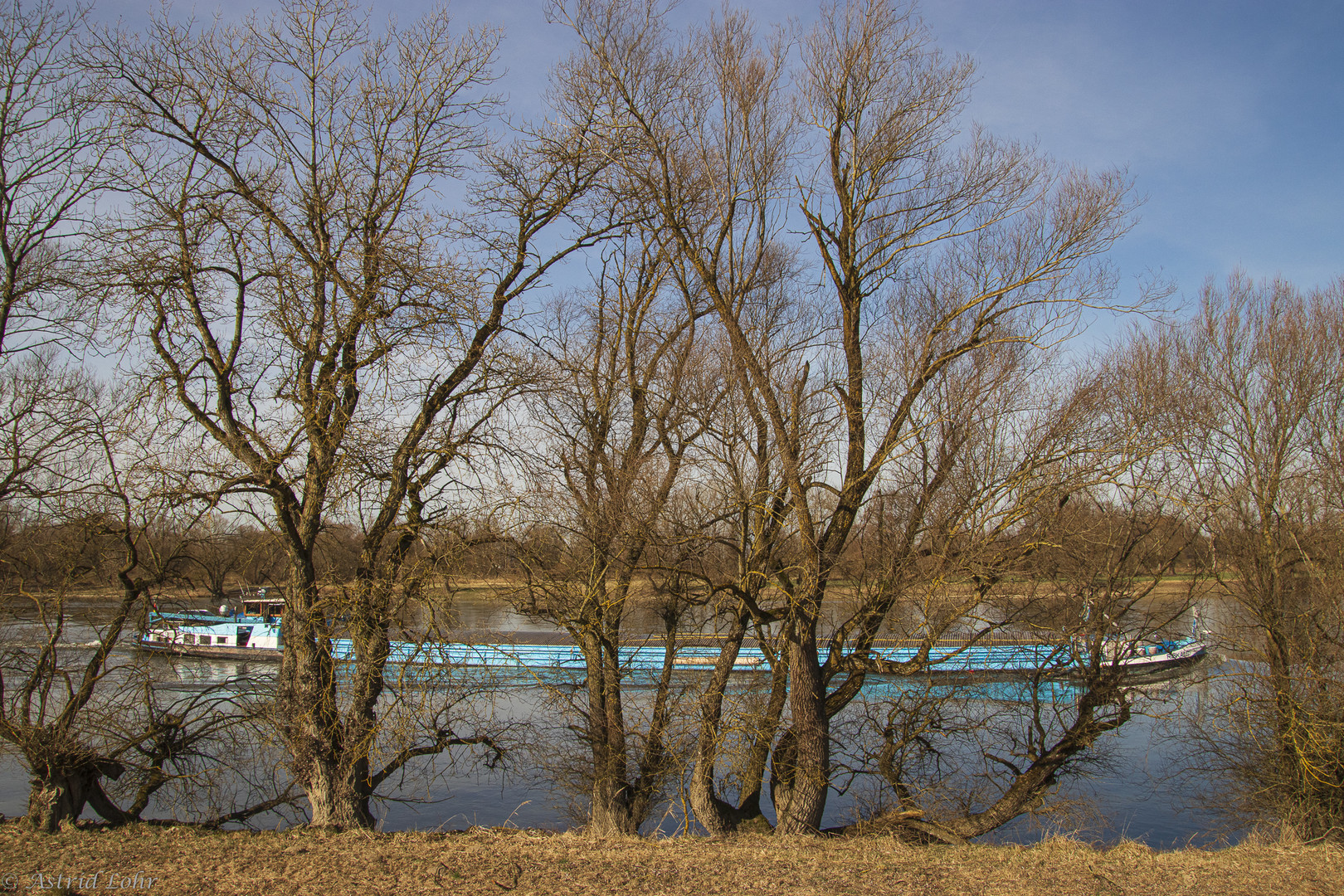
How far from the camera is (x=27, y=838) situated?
5.84m

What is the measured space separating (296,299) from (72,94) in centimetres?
292

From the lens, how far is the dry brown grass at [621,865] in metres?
5.00

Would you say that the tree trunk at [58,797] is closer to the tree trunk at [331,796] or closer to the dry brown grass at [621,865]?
the dry brown grass at [621,865]

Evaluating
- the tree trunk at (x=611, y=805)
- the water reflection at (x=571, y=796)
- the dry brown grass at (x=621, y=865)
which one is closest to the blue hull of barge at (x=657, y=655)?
the water reflection at (x=571, y=796)

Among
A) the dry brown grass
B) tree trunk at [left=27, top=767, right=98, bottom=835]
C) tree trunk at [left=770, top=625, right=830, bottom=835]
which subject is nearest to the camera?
the dry brown grass

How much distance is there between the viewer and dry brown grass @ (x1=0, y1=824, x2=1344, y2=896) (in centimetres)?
500

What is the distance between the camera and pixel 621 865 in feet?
17.7

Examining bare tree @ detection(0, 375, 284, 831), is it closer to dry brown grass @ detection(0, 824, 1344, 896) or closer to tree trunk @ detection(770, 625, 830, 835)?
dry brown grass @ detection(0, 824, 1344, 896)

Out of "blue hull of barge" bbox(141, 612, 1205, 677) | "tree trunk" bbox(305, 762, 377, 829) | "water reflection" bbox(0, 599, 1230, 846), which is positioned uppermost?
"blue hull of barge" bbox(141, 612, 1205, 677)

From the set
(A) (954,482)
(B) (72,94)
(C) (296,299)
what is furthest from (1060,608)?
(B) (72,94)

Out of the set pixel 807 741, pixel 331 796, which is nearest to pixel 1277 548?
pixel 807 741

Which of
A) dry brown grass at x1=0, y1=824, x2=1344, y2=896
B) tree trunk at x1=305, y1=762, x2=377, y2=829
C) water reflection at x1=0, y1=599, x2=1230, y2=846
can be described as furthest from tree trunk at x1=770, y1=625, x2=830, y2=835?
tree trunk at x1=305, y1=762, x2=377, y2=829

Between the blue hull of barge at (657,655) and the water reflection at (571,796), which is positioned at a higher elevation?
the blue hull of barge at (657,655)

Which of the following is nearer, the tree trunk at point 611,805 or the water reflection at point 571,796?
the tree trunk at point 611,805
